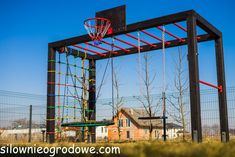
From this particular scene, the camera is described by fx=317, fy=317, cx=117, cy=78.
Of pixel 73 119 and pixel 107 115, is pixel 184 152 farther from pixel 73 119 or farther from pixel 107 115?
pixel 107 115

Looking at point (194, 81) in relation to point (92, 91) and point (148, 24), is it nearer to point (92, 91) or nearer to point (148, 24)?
point (148, 24)

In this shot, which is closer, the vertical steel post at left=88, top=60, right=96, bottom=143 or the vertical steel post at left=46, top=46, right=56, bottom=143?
the vertical steel post at left=46, top=46, right=56, bottom=143

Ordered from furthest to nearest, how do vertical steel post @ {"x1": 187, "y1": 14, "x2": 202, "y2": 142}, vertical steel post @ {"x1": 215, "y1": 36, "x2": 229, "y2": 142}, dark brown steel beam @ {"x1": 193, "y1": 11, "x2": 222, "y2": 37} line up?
vertical steel post @ {"x1": 215, "y1": 36, "x2": 229, "y2": 142} → dark brown steel beam @ {"x1": 193, "y1": 11, "x2": 222, "y2": 37} → vertical steel post @ {"x1": 187, "y1": 14, "x2": 202, "y2": 142}

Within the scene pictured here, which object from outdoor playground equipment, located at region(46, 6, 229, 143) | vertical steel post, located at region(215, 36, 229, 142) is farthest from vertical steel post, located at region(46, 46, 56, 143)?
vertical steel post, located at region(215, 36, 229, 142)

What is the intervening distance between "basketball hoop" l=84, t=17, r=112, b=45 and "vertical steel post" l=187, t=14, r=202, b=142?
7.37 feet

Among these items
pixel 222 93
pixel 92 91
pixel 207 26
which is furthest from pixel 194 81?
pixel 92 91

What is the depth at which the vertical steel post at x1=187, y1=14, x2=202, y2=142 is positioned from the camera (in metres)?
6.74

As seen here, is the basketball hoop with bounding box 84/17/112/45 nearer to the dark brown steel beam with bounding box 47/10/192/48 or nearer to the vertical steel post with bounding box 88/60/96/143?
the dark brown steel beam with bounding box 47/10/192/48

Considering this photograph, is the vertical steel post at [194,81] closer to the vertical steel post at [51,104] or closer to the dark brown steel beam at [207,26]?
the dark brown steel beam at [207,26]

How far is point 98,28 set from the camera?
8688 millimetres

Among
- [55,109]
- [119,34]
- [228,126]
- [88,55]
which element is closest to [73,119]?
[55,109]

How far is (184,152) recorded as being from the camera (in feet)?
7.91

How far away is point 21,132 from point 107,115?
3463 mm

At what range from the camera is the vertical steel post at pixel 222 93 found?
8.51m
